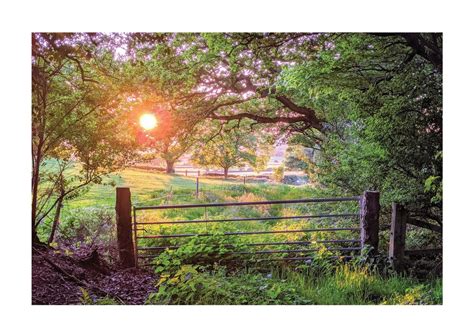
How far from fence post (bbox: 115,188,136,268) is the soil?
0.15 metres

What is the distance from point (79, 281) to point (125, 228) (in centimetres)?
62

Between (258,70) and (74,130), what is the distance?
1730mm

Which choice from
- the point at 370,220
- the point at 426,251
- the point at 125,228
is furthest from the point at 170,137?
the point at 426,251

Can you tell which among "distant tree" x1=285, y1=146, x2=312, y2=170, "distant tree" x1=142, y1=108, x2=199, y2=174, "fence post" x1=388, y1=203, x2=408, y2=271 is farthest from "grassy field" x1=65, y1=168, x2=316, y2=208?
"fence post" x1=388, y1=203, x2=408, y2=271

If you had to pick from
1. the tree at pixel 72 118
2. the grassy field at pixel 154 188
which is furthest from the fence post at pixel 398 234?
the tree at pixel 72 118

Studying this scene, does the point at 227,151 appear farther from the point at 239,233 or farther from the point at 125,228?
the point at 125,228

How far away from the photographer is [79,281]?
2953 mm

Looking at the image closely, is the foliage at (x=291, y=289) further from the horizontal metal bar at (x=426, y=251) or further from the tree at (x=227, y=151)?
the tree at (x=227, y=151)

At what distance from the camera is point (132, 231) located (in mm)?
3465

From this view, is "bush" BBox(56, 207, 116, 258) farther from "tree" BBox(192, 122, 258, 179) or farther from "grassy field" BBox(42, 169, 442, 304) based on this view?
"tree" BBox(192, 122, 258, 179)
